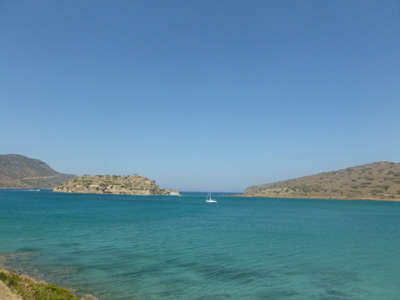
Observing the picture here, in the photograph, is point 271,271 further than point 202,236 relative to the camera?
No

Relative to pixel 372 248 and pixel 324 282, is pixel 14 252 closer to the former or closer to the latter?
pixel 324 282

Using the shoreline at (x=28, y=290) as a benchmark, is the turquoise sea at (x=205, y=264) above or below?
below

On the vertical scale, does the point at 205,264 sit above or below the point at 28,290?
below

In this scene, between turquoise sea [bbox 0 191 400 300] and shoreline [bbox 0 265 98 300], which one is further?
turquoise sea [bbox 0 191 400 300]

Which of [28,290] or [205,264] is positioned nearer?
[28,290]

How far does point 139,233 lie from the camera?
1837 inches

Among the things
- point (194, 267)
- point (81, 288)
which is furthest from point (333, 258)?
point (81, 288)

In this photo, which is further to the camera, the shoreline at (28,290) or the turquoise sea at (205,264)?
the turquoise sea at (205,264)

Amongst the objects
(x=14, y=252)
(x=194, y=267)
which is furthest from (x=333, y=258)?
(x=14, y=252)

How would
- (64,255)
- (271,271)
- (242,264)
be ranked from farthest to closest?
(64,255)
(242,264)
(271,271)

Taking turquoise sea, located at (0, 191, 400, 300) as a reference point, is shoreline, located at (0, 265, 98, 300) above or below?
above

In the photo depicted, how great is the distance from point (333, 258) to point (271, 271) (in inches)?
417

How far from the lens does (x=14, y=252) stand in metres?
30.7

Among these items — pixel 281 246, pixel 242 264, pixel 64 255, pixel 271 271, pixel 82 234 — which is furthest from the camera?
pixel 82 234
